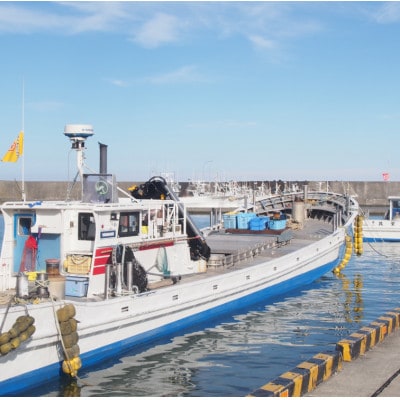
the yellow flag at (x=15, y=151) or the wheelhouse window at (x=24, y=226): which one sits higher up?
the yellow flag at (x=15, y=151)

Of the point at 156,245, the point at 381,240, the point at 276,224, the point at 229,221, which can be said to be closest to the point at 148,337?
the point at 156,245

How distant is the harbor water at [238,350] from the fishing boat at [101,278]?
1.36ft

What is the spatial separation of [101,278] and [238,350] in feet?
15.1

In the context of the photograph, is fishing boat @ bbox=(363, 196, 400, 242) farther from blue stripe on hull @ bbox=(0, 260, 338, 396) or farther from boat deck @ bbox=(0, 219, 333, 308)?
blue stripe on hull @ bbox=(0, 260, 338, 396)

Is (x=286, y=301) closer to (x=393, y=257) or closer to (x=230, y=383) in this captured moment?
(x=230, y=383)

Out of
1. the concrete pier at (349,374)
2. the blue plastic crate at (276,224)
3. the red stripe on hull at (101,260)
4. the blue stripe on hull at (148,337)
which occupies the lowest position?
the blue stripe on hull at (148,337)

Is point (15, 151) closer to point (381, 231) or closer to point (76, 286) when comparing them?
point (76, 286)

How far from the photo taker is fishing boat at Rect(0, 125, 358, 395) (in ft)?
44.3

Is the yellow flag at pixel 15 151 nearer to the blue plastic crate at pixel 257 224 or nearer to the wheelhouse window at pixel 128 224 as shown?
the wheelhouse window at pixel 128 224

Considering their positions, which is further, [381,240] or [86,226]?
[381,240]

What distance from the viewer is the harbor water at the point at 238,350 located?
45.6ft

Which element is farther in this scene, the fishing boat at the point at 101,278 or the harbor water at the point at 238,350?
the harbor water at the point at 238,350

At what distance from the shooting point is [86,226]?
17.2 metres

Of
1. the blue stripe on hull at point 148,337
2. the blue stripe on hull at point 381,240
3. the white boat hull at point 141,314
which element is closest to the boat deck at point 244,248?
the white boat hull at point 141,314
